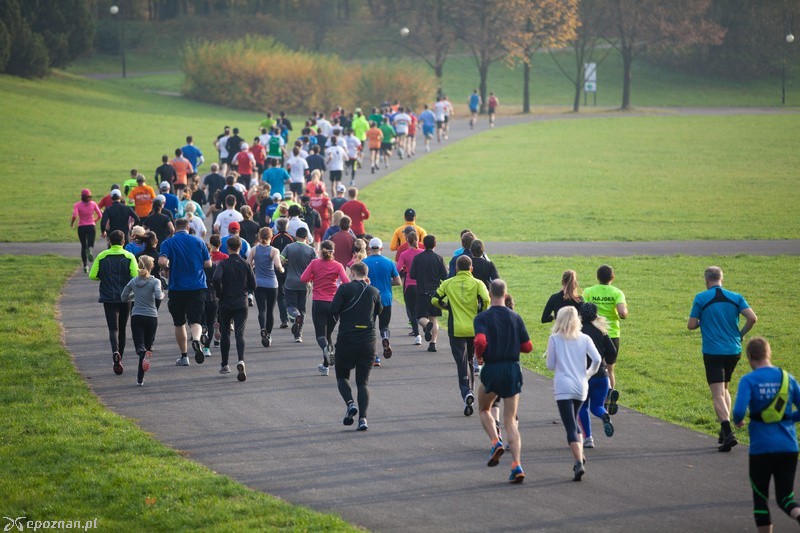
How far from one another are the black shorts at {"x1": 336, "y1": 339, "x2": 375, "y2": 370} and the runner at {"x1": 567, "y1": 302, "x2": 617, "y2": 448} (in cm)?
243

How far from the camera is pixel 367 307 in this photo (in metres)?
11.6

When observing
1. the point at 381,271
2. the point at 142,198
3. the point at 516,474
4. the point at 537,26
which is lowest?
the point at 516,474

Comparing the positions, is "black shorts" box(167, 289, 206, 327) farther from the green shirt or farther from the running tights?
the running tights

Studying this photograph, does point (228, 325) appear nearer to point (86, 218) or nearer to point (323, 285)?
point (323, 285)

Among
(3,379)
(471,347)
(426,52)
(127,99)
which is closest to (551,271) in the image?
(471,347)

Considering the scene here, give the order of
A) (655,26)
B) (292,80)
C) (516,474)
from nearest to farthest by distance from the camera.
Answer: (516,474) < (292,80) < (655,26)

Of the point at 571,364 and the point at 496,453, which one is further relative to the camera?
the point at 496,453

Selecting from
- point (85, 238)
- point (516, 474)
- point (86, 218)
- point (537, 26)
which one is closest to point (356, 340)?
point (516, 474)

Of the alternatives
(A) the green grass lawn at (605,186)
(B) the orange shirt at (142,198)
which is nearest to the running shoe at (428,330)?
(B) the orange shirt at (142,198)

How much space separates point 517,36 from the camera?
7088 centimetres

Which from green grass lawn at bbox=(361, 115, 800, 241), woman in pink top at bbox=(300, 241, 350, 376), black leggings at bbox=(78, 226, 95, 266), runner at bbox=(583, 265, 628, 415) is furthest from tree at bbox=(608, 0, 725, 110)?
runner at bbox=(583, 265, 628, 415)

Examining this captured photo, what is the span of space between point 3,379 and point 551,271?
1265 centimetres

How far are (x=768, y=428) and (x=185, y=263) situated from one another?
29.6 ft

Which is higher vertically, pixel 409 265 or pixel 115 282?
pixel 409 265
